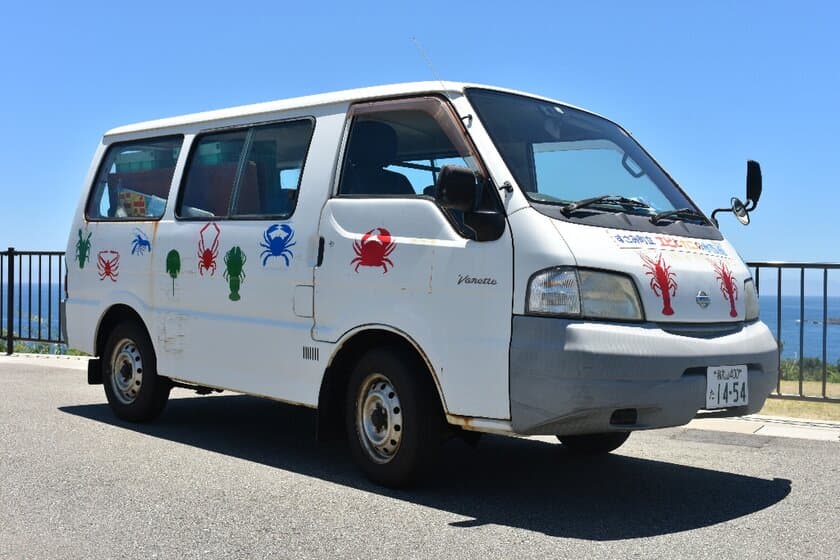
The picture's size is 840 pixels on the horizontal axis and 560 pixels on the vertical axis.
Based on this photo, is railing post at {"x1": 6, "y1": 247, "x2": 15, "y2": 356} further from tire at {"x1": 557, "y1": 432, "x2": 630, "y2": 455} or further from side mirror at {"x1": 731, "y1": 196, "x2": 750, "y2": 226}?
side mirror at {"x1": 731, "y1": 196, "x2": 750, "y2": 226}

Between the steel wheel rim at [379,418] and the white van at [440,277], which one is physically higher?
the white van at [440,277]

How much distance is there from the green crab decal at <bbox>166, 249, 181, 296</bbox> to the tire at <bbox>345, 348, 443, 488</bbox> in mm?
2054

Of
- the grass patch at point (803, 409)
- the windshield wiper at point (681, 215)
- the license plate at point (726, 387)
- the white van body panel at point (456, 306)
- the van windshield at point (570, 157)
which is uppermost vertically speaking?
the van windshield at point (570, 157)

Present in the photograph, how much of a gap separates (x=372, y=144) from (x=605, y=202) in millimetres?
1480

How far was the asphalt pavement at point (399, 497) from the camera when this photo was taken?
4.36 metres

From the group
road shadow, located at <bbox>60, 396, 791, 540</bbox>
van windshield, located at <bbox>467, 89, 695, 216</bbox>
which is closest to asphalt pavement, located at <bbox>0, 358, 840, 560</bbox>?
road shadow, located at <bbox>60, 396, 791, 540</bbox>

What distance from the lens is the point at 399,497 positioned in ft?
17.3

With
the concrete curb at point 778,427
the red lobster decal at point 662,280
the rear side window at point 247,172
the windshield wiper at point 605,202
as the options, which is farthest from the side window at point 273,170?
the concrete curb at point 778,427

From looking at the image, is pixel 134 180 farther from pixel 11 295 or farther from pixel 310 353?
pixel 11 295

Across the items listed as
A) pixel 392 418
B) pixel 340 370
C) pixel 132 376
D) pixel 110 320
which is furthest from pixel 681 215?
pixel 110 320

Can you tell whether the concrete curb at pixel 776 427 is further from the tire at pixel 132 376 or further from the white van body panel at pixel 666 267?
the tire at pixel 132 376

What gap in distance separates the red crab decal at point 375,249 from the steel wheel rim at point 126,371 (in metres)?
2.74

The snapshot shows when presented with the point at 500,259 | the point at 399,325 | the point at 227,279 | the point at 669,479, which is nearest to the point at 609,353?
the point at 500,259

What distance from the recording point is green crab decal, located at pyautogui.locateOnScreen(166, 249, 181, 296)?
7.07 meters
